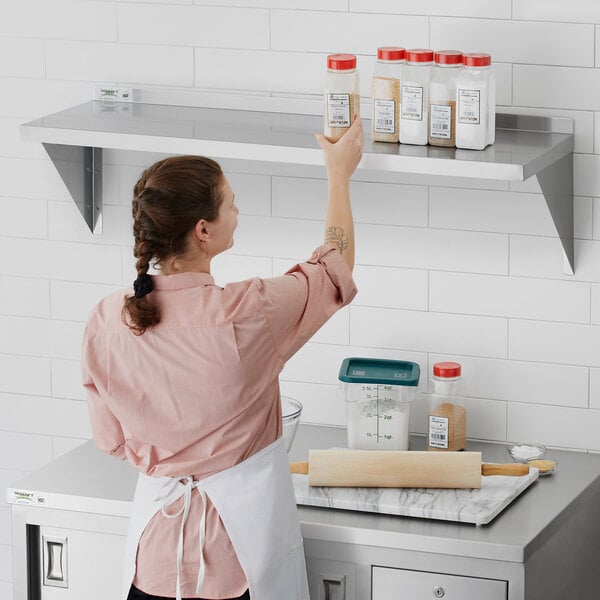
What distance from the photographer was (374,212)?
9.46ft

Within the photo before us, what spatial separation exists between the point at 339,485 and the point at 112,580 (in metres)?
0.51

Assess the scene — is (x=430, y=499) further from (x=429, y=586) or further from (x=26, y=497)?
(x=26, y=497)

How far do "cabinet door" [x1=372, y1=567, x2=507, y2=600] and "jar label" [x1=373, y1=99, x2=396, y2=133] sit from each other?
86 cm

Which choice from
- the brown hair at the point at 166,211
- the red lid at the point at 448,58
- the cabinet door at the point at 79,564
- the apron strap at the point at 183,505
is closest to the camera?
the brown hair at the point at 166,211

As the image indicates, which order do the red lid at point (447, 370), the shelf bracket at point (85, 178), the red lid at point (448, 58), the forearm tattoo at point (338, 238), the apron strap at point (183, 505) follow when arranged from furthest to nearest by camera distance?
the shelf bracket at point (85, 178) → the red lid at point (447, 370) → the red lid at point (448, 58) → the forearm tattoo at point (338, 238) → the apron strap at point (183, 505)

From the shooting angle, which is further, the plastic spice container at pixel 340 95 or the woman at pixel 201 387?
the plastic spice container at pixel 340 95

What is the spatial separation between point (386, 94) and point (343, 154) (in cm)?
18

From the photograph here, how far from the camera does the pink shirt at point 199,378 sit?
7.21ft

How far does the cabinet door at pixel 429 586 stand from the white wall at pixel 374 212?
0.57 meters

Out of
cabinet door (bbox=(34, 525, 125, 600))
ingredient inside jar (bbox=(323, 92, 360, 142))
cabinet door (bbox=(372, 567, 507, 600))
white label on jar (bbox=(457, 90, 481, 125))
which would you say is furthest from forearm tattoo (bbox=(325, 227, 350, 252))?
cabinet door (bbox=(34, 525, 125, 600))

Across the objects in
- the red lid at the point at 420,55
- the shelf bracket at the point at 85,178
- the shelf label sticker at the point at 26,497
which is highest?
the red lid at the point at 420,55

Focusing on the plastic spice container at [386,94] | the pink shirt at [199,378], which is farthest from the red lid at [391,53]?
the pink shirt at [199,378]

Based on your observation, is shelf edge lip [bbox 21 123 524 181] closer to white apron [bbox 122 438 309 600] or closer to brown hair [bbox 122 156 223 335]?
brown hair [bbox 122 156 223 335]

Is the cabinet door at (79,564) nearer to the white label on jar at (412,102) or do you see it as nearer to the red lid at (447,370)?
the red lid at (447,370)
